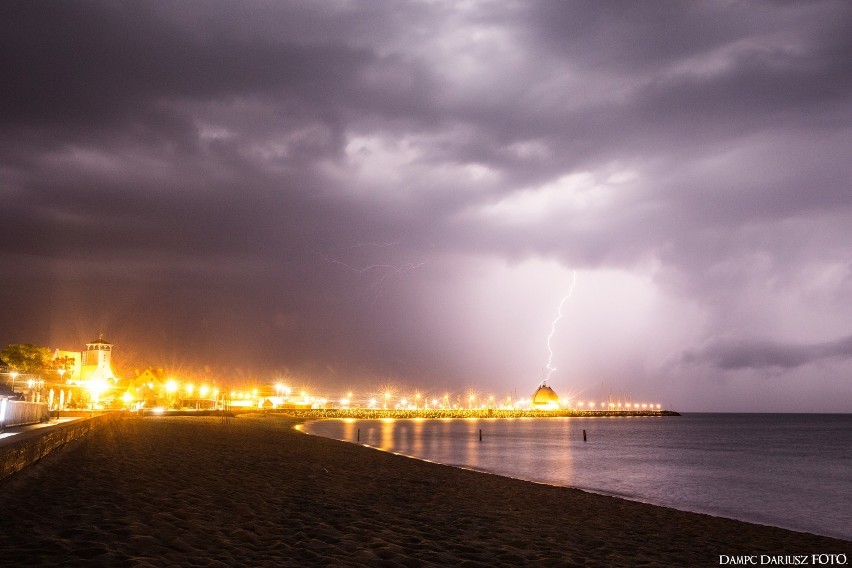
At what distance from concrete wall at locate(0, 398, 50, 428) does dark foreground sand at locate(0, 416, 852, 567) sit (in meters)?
8.28

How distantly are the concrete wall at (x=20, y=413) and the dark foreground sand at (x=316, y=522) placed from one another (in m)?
8.28

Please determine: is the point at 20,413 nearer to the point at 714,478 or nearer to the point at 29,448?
the point at 29,448

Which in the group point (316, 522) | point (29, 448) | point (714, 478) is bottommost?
point (714, 478)

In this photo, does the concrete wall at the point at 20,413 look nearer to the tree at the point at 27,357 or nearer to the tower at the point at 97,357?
the tree at the point at 27,357

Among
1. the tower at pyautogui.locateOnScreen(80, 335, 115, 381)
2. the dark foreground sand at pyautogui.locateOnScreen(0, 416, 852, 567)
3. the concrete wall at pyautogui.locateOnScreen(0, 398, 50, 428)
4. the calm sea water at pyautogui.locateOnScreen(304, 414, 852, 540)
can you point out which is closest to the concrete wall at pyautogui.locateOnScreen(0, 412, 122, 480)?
the dark foreground sand at pyautogui.locateOnScreen(0, 416, 852, 567)

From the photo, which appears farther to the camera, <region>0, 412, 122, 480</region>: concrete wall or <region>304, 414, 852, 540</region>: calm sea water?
<region>304, 414, 852, 540</region>: calm sea water

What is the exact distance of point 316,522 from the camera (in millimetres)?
Answer: 14234

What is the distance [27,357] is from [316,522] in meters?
142

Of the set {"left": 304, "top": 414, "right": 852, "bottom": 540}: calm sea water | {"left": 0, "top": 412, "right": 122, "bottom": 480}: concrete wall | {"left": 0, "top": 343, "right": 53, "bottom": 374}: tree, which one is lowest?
{"left": 304, "top": 414, "right": 852, "bottom": 540}: calm sea water

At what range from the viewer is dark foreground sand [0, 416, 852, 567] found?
34.9 ft

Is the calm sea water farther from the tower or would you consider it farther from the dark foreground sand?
the tower

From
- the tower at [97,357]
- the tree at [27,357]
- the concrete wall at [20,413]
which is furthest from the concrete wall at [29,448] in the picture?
the tower at [97,357]

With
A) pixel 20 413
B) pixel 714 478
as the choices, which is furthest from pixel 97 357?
pixel 714 478

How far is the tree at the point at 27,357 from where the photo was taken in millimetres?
125562
